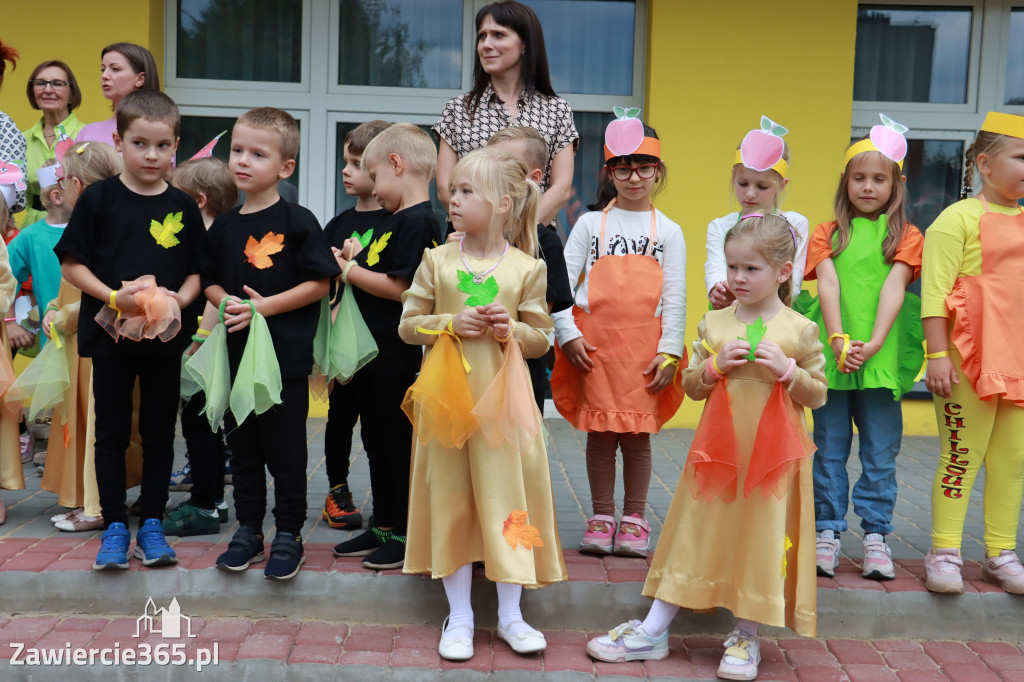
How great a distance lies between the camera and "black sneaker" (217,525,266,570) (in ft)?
11.6

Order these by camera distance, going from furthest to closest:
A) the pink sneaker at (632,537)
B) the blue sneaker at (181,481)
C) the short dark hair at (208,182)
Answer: the blue sneaker at (181,481) < the short dark hair at (208,182) < the pink sneaker at (632,537)

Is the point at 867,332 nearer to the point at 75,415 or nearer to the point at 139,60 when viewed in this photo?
the point at 75,415

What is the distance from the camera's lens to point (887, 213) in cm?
381

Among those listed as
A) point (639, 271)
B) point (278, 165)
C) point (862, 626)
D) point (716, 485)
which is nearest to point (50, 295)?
point (278, 165)

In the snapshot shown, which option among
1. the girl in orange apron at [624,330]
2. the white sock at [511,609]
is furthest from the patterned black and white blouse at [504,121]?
the white sock at [511,609]

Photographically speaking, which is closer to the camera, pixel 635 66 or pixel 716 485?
pixel 716 485

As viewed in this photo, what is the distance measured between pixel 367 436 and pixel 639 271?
136 centimetres

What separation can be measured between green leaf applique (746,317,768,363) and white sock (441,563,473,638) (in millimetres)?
1251

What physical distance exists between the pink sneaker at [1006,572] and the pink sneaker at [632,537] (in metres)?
1.37

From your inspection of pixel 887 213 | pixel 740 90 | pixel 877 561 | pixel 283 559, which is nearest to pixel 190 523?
pixel 283 559

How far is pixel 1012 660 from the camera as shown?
3455 mm

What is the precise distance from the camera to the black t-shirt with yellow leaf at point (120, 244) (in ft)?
11.5

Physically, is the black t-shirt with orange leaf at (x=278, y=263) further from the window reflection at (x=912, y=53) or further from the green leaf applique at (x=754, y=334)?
the window reflection at (x=912, y=53)

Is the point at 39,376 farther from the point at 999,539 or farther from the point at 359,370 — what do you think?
the point at 999,539
